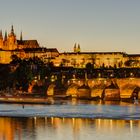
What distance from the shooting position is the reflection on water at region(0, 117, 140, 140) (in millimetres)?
50156

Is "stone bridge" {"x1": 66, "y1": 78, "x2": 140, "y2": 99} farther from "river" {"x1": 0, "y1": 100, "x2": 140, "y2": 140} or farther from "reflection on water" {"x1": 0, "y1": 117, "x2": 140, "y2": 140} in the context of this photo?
"reflection on water" {"x1": 0, "y1": 117, "x2": 140, "y2": 140}

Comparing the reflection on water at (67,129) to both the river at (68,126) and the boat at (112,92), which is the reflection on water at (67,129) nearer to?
the river at (68,126)

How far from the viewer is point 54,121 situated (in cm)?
6219

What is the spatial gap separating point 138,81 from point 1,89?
35.9 m

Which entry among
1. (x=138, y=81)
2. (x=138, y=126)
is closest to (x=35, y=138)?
(x=138, y=126)

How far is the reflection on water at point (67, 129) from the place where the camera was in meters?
50.2

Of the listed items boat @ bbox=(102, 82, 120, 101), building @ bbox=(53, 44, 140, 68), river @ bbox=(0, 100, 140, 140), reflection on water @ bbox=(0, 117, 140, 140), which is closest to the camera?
reflection on water @ bbox=(0, 117, 140, 140)

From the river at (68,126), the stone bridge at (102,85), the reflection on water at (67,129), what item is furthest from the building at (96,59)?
the reflection on water at (67,129)

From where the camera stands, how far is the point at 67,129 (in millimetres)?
55469

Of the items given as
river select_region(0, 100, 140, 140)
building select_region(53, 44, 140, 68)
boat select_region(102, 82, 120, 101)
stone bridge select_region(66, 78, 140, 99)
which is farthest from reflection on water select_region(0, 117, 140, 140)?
building select_region(53, 44, 140, 68)

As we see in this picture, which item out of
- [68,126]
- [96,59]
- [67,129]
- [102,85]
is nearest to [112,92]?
[102,85]

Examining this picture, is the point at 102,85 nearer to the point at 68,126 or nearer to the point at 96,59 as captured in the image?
the point at 68,126

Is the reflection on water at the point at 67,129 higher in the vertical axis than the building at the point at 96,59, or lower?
lower

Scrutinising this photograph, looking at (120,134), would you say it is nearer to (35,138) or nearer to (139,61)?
(35,138)
